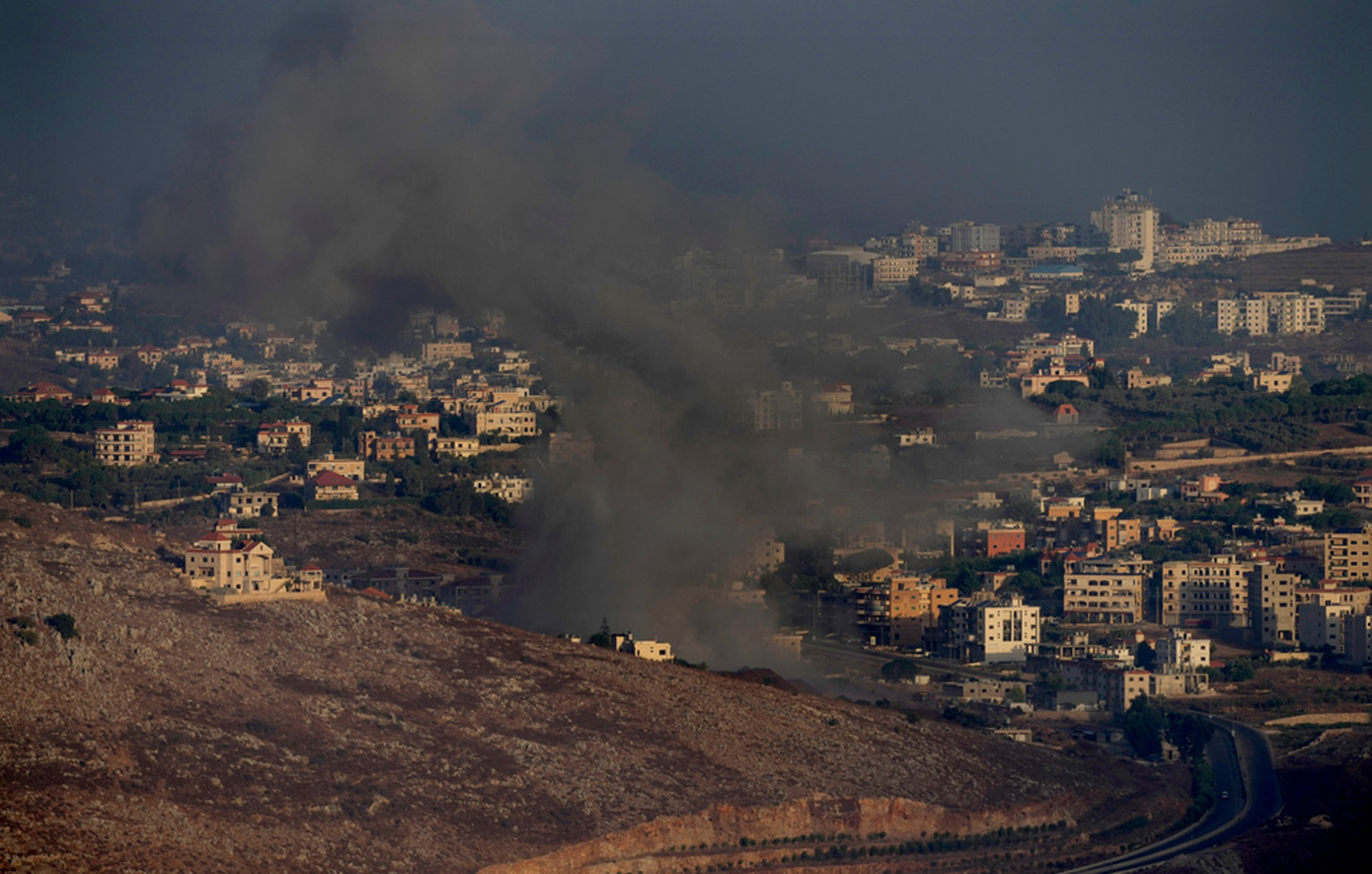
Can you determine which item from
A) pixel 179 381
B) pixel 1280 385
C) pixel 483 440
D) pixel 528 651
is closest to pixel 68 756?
pixel 528 651

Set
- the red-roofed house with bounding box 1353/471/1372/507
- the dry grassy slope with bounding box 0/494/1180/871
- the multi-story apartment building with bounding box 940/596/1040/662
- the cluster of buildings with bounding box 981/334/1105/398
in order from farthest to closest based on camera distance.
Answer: the cluster of buildings with bounding box 981/334/1105/398, the red-roofed house with bounding box 1353/471/1372/507, the multi-story apartment building with bounding box 940/596/1040/662, the dry grassy slope with bounding box 0/494/1180/871

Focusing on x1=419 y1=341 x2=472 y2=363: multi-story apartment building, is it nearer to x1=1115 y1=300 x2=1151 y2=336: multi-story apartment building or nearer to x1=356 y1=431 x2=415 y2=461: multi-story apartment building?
x1=356 y1=431 x2=415 y2=461: multi-story apartment building

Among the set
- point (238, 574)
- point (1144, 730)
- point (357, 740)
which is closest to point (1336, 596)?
point (1144, 730)

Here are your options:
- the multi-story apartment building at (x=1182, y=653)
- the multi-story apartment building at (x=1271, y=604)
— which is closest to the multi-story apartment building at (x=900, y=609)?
the multi-story apartment building at (x=1182, y=653)

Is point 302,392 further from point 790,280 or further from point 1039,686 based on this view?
point 1039,686

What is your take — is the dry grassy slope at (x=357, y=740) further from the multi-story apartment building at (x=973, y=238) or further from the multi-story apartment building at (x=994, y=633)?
the multi-story apartment building at (x=973, y=238)

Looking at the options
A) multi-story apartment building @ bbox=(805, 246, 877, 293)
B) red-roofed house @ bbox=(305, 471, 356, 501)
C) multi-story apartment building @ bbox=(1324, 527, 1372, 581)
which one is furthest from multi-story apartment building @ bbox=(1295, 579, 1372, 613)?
multi-story apartment building @ bbox=(805, 246, 877, 293)
